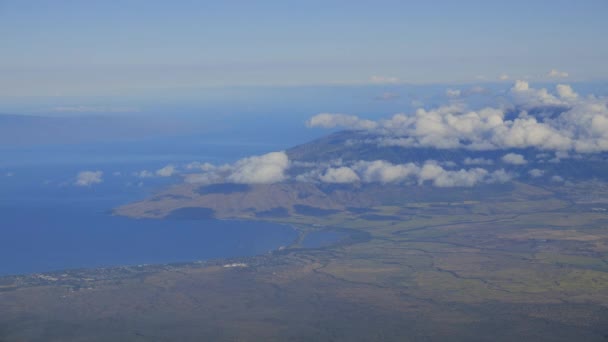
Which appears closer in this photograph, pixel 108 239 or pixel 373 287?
pixel 373 287

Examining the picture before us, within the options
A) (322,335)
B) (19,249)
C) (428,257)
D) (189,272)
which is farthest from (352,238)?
(322,335)

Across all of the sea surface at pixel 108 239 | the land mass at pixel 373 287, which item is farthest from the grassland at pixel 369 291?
the sea surface at pixel 108 239

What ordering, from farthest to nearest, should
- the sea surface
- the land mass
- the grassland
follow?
the sea surface < the land mass < the grassland

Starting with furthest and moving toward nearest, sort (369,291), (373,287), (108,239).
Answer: (108,239)
(373,287)
(369,291)

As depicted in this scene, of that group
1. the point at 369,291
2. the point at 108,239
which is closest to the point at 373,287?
the point at 369,291

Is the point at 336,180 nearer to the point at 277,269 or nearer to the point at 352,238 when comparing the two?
the point at 352,238

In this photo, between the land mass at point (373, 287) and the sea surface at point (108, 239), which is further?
the sea surface at point (108, 239)

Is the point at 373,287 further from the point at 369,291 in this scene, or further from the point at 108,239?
the point at 108,239

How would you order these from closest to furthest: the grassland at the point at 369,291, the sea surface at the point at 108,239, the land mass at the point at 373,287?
the grassland at the point at 369,291 < the land mass at the point at 373,287 < the sea surface at the point at 108,239

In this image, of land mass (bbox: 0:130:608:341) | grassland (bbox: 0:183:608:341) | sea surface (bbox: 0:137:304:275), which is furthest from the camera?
sea surface (bbox: 0:137:304:275)

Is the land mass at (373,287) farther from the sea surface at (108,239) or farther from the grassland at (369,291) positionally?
the sea surface at (108,239)

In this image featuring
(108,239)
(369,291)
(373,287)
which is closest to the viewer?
(369,291)

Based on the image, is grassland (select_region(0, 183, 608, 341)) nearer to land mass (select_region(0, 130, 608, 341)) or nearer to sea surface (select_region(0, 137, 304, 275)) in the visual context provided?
land mass (select_region(0, 130, 608, 341))

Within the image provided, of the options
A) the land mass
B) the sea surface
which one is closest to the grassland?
the land mass
